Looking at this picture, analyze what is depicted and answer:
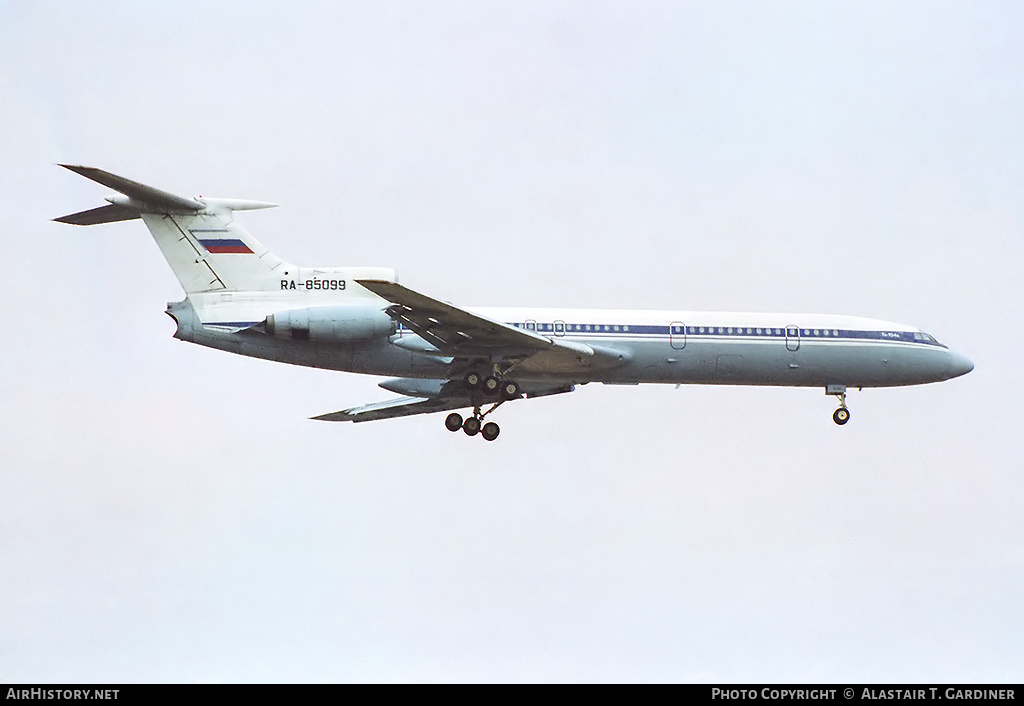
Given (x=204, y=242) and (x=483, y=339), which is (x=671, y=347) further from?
(x=204, y=242)

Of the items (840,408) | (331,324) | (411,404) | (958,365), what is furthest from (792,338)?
(331,324)

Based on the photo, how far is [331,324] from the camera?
33500mm

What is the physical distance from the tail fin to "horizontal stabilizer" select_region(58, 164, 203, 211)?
0.02m

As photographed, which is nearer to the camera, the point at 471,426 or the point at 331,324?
the point at 331,324

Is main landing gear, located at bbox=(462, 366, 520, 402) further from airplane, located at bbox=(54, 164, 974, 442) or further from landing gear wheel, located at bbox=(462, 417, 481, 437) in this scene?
landing gear wheel, located at bbox=(462, 417, 481, 437)

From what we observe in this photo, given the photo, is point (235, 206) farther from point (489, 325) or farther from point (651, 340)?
point (651, 340)

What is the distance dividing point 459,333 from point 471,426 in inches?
121

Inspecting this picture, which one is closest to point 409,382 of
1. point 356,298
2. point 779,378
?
point 356,298

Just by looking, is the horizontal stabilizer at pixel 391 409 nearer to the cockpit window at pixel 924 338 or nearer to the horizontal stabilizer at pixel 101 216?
the horizontal stabilizer at pixel 101 216

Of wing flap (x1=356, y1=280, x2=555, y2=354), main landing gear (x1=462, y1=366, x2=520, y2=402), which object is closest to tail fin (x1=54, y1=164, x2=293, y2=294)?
wing flap (x1=356, y1=280, x2=555, y2=354)

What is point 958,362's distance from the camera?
3894 centimetres

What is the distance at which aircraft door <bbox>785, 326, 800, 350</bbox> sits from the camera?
122ft
